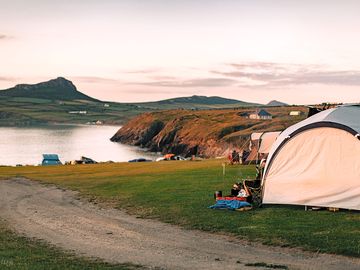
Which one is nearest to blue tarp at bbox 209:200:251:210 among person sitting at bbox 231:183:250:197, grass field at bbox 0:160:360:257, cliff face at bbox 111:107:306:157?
grass field at bbox 0:160:360:257

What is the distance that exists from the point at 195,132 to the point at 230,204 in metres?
108

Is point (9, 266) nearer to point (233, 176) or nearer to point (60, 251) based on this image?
point (60, 251)

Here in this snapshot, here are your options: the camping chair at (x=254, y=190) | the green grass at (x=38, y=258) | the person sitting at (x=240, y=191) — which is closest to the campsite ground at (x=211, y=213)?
the green grass at (x=38, y=258)

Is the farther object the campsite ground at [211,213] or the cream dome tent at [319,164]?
the cream dome tent at [319,164]

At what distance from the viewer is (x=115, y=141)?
16662 cm

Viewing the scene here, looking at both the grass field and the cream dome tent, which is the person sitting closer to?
the cream dome tent

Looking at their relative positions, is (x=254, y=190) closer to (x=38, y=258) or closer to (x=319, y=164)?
(x=319, y=164)

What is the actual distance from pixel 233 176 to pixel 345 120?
1355cm

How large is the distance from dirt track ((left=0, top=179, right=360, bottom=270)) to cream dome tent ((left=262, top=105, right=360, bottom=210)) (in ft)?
21.1

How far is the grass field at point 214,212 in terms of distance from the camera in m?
18.0

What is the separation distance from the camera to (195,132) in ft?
434

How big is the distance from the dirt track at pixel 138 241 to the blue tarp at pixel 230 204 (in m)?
3.58

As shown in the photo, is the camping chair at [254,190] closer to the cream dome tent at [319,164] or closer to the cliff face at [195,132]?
the cream dome tent at [319,164]

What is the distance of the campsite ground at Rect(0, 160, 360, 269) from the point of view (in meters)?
17.9
